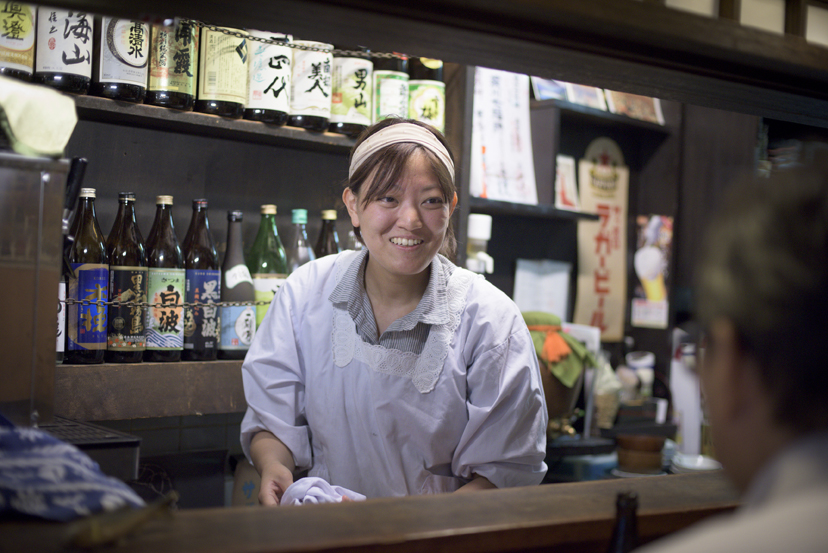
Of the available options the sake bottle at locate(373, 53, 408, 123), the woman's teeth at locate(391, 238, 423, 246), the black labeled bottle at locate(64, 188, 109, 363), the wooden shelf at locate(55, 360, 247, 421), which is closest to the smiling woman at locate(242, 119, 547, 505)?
the woman's teeth at locate(391, 238, 423, 246)

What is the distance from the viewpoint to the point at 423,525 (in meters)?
0.66

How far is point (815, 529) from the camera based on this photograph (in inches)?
14.7

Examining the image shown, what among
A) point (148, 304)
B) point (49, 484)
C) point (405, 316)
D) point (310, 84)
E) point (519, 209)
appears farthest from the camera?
point (519, 209)

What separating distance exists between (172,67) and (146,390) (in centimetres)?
76

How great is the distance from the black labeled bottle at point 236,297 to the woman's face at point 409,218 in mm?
577

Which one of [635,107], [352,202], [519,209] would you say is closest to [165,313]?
[352,202]

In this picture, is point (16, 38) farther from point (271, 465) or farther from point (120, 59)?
point (271, 465)

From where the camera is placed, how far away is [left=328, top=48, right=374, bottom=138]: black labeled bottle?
1920 mm

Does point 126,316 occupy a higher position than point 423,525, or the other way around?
point 126,316

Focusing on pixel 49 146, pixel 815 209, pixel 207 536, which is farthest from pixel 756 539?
pixel 49 146

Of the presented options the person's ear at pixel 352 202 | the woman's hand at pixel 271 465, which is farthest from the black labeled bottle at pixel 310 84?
the woman's hand at pixel 271 465

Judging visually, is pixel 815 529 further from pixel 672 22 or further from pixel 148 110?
pixel 148 110

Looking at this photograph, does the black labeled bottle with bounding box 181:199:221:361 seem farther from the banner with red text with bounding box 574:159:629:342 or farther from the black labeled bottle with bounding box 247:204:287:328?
the banner with red text with bounding box 574:159:629:342

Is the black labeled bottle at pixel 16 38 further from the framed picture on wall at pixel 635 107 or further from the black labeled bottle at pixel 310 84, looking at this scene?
the framed picture on wall at pixel 635 107
